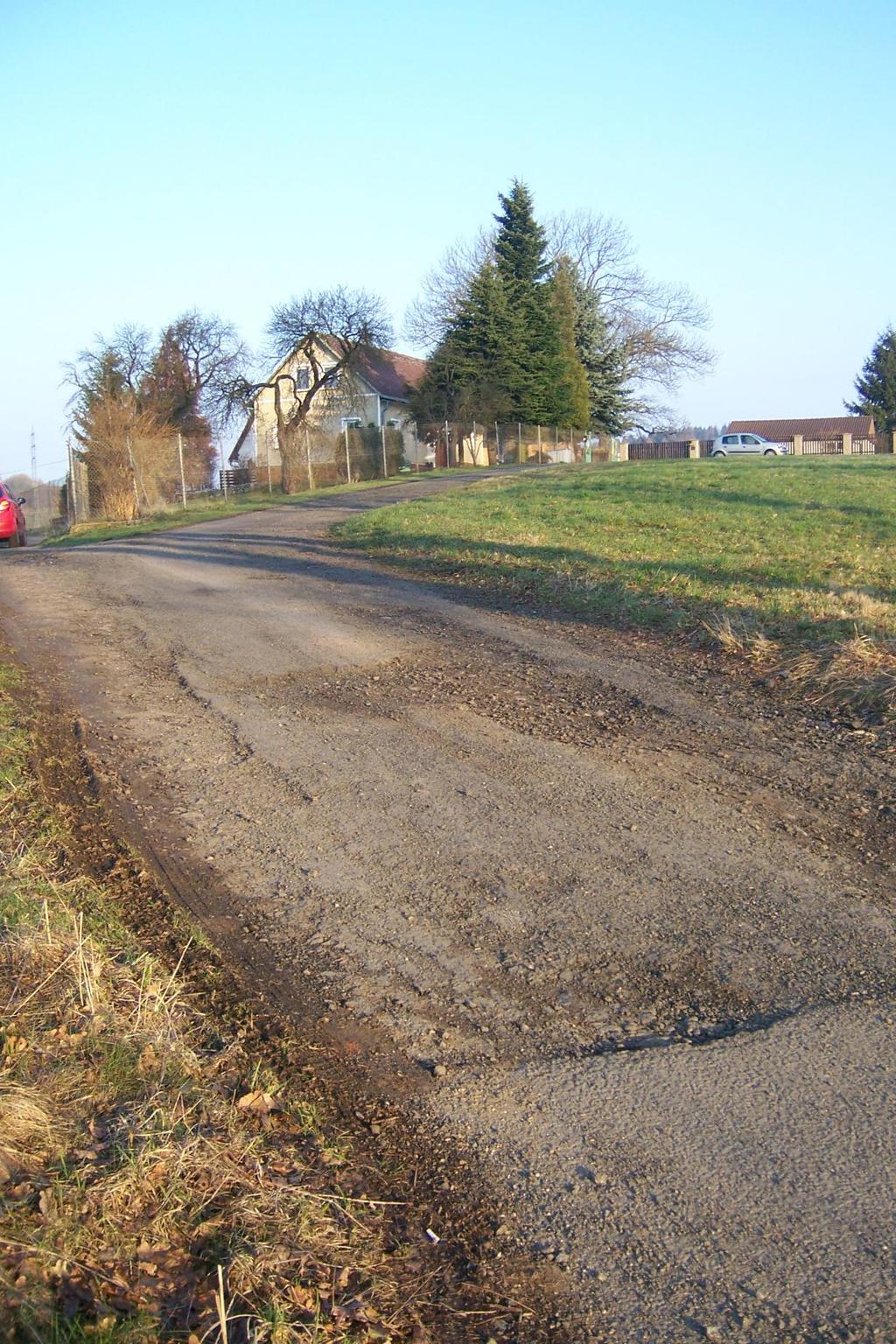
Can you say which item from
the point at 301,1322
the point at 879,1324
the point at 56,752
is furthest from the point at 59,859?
the point at 879,1324

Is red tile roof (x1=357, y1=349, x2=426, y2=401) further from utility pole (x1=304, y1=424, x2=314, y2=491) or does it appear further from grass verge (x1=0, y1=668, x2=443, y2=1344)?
grass verge (x1=0, y1=668, x2=443, y2=1344)

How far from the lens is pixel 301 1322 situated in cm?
258

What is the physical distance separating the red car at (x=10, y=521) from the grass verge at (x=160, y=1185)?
16.6 metres

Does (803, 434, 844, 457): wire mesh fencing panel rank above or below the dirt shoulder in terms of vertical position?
above

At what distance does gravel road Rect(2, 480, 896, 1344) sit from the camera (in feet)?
9.81

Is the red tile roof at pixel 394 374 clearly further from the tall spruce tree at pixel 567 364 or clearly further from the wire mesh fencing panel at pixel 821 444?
the wire mesh fencing panel at pixel 821 444

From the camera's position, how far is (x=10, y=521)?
19.3m

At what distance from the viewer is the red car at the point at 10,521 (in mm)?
19203

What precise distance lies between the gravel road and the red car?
420 inches

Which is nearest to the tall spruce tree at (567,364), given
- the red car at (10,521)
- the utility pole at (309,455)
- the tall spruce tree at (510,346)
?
the tall spruce tree at (510,346)

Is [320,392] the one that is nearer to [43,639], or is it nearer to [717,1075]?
[43,639]

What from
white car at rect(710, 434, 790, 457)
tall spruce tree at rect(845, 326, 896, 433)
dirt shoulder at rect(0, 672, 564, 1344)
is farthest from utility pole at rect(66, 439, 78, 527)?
tall spruce tree at rect(845, 326, 896, 433)

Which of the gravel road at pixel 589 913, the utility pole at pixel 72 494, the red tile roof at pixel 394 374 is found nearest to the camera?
the gravel road at pixel 589 913

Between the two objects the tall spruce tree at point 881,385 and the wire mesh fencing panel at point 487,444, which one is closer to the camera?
the wire mesh fencing panel at point 487,444
